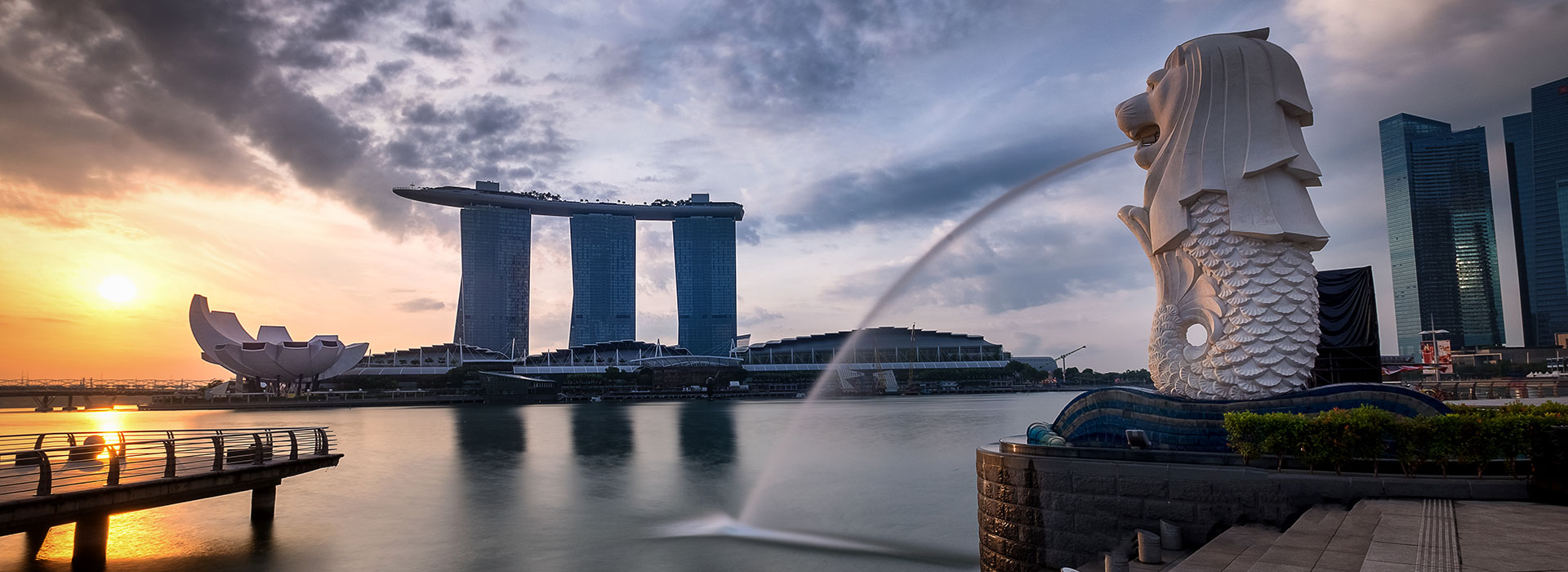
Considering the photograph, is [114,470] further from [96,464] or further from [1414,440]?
[1414,440]

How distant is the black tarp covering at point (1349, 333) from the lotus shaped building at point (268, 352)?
5132 inches

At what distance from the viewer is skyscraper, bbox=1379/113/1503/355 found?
164 metres

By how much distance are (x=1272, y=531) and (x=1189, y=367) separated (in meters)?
7.03

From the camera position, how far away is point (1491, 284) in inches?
6348

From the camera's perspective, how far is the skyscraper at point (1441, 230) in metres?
164

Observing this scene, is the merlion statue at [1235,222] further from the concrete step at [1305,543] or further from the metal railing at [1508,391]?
the metal railing at [1508,391]

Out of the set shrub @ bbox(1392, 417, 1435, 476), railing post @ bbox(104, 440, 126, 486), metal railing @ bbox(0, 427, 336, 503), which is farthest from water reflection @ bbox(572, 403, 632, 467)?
shrub @ bbox(1392, 417, 1435, 476)

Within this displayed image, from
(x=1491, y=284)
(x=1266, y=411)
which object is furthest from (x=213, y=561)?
(x=1491, y=284)

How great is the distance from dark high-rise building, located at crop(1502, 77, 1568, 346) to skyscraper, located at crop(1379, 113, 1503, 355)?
864cm

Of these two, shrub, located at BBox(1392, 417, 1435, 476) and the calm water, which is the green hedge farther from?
the calm water

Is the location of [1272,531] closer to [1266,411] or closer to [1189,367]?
[1266,411]

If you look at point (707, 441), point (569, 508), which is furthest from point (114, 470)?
point (707, 441)

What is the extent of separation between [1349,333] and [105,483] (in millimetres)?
27118

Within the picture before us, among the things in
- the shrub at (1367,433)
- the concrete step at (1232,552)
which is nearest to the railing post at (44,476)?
the concrete step at (1232,552)
